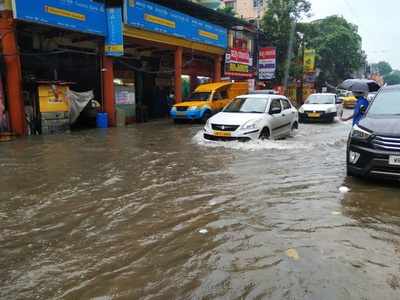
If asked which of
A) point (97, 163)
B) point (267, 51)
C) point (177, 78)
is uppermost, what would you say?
point (267, 51)

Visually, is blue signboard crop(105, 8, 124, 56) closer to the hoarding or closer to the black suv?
the hoarding

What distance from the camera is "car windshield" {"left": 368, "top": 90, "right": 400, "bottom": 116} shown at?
6.88 m

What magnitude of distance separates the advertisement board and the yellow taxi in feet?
38.6

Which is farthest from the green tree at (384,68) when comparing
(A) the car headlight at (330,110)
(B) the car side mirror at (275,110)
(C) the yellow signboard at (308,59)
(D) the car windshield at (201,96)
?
(B) the car side mirror at (275,110)

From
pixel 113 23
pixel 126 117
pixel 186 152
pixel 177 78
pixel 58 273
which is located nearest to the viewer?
pixel 58 273

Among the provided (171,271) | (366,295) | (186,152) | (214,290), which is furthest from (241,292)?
(186,152)

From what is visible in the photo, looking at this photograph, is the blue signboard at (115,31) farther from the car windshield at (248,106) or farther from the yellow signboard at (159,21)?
the car windshield at (248,106)

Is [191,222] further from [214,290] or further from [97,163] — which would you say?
[97,163]

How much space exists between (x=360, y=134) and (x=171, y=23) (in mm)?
15822

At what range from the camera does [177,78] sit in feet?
73.2

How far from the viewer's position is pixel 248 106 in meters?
11.9

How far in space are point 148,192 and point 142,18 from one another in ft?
45.0

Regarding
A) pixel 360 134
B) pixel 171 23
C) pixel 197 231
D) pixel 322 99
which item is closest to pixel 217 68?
pixel 171 23

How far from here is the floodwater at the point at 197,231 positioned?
131 inches
